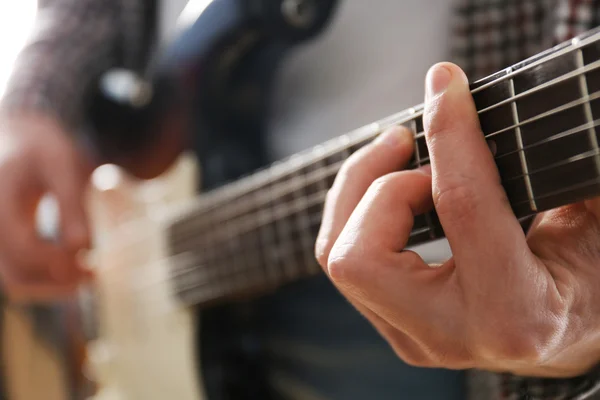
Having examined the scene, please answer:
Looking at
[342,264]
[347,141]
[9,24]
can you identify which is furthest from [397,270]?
[9,24]

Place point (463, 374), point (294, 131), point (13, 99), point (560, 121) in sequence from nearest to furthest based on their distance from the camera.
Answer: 1. point (560, 121)
2. point (463, 374)
3. point (294, 131)
4. point (13, 99)

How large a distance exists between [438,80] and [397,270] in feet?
0.35

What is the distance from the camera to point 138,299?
3.04 feet

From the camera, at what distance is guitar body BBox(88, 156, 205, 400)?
0.83 m

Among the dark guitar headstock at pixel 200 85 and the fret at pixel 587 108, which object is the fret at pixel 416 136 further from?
the dark guitar headstock at pixel 200 85

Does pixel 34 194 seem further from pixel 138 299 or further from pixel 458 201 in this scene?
pixel 458 201

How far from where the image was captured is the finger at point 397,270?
300 mm

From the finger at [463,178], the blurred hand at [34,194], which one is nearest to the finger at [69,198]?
the blurred hand at [34,194]

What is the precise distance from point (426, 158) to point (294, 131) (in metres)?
0.44

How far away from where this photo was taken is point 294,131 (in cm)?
76

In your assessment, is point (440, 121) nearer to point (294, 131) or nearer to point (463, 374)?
point (463, 374)

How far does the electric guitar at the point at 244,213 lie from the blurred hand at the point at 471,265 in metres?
0.02

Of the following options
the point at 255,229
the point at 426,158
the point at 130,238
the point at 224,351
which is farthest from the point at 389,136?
the point at 130,238

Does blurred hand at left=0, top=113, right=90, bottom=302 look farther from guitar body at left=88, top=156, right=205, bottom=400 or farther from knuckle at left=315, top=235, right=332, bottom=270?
knuckle at left=315, top=235, right=332, bottom=270
